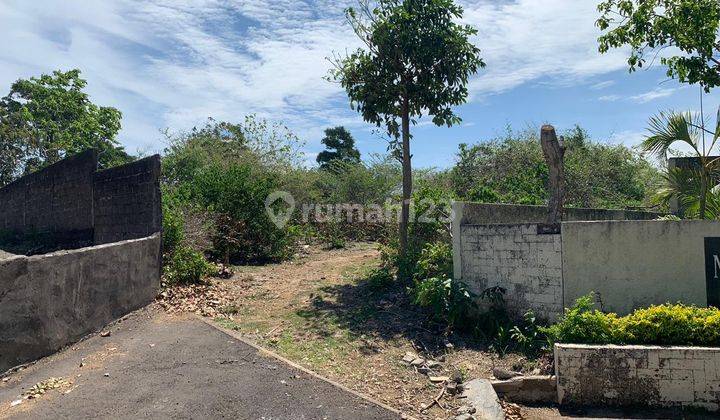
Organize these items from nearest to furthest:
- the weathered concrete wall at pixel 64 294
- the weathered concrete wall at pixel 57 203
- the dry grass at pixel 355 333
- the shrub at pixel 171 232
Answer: the weathered concrete wall at pixel 64 294
the dry grass at pixel 355 333
the shrub at pixel 171 232
the weathered concrete wall at pixel 57 203

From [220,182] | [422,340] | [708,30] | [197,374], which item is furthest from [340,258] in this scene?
[708,30]

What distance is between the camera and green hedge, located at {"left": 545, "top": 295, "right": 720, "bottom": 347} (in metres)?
5.42

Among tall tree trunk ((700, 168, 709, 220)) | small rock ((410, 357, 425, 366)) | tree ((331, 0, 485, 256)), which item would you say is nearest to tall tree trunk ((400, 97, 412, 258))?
tree ((331, 0, 485, 256))

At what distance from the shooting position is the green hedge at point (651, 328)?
5.42m

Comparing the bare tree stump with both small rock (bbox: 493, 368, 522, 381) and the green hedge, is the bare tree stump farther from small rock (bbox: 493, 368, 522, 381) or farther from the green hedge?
small rock (bbox: 493, 368, 522, 381)

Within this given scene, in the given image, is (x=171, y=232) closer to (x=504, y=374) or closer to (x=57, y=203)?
(x=57, y=203)

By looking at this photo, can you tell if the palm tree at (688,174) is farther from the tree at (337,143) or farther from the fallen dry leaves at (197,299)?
the tree at (337,143)

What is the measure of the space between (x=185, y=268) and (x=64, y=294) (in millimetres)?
2630

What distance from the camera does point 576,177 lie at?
15.2 m

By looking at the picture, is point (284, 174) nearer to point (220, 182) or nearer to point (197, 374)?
point (220, 182)

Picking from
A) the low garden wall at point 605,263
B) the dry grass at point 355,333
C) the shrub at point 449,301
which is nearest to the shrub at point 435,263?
the dry grass at point 355,333

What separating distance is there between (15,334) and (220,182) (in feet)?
21.3

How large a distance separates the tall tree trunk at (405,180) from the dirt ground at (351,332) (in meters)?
1.22

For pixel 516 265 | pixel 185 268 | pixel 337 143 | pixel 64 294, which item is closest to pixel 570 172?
pixel 516 265
